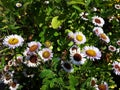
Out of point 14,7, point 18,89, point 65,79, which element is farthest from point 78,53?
→ point 14,7

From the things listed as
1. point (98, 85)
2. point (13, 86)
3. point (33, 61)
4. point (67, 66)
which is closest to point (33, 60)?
point (33, 61)

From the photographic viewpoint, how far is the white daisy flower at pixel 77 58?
2.50 m

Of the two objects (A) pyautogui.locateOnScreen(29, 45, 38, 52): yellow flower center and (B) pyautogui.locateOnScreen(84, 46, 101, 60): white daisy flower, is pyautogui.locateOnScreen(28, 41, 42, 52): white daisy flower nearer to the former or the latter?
(A) pyautogui.locateOnScreen(29, 45, 38, 52): yellow flower center

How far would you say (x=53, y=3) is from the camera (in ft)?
9.98

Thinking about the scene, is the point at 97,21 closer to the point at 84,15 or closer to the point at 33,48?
the point at 84,15

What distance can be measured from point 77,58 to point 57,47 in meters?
0.50

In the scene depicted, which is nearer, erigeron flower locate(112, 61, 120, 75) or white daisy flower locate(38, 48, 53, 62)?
white daisy flower locate(38, 48, 53, 62)

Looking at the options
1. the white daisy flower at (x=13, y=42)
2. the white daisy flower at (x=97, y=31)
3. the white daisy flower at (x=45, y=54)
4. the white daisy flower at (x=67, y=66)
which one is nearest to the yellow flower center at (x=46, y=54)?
the white daisy flower at (x=45, y=54)

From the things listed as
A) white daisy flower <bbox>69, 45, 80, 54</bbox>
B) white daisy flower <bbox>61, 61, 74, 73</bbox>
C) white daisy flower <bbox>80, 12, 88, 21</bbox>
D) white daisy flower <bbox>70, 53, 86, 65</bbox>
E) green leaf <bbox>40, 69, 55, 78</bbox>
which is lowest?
green leaf <bbox>40, 69, 55, 78</bbox>

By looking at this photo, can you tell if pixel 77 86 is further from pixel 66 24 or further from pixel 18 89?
pixel 66 24

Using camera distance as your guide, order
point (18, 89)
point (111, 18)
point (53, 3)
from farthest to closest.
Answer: point (111, 18) < point (53, 3) < point (18, 89)

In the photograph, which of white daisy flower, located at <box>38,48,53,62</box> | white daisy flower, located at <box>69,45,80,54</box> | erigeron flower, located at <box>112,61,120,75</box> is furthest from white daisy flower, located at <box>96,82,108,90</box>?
white daisy flower, located at <box>38,48,53,62</box>

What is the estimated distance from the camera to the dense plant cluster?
2539mm

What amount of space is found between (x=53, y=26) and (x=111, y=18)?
1.11 metres
